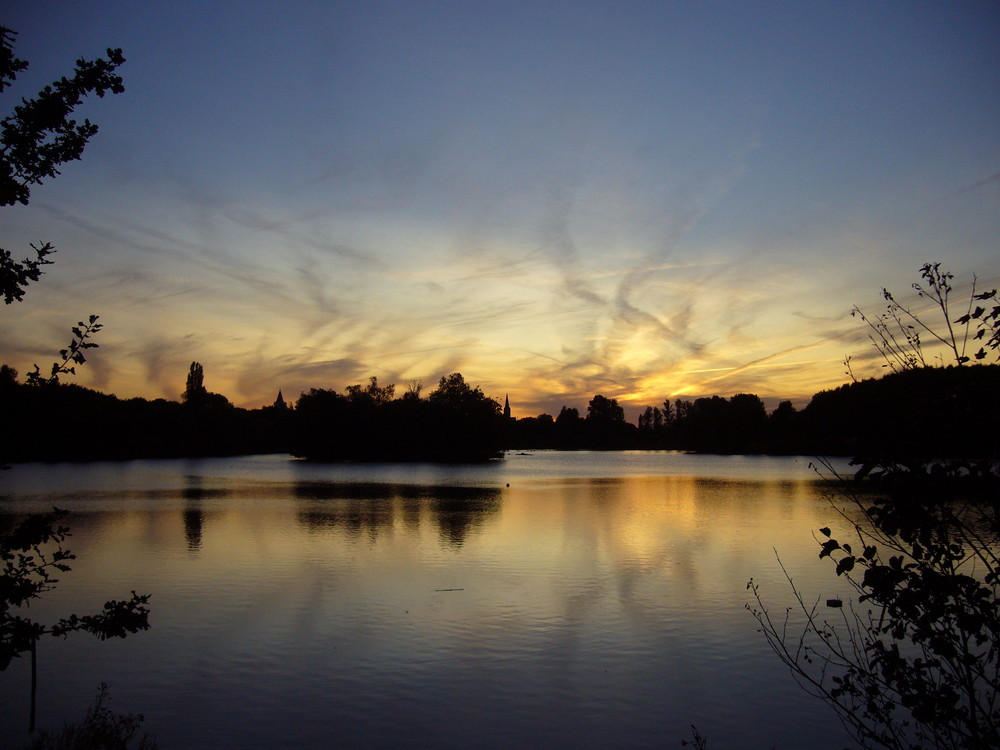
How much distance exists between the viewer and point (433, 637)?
1325 cm

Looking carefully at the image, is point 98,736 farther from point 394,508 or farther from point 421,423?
point 421,423

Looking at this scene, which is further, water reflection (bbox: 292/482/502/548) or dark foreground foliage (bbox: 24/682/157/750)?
water reflection (bbox: 292/482/502/548)

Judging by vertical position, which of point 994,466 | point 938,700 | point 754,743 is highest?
point 994,466

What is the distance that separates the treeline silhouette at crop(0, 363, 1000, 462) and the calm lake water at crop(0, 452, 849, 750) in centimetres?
446

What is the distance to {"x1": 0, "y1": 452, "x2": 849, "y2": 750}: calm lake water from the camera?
953cm

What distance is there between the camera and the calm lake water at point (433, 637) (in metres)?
9.53

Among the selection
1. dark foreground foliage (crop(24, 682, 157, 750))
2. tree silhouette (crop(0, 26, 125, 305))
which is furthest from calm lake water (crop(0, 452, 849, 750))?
tree silhouette (crop(0, 26, 125, 305))

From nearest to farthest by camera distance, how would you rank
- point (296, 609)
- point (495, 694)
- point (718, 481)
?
point (495, 694), point (296, 609), point (718, 481)

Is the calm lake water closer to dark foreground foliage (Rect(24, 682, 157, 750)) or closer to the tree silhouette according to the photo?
dark foreground foliage (Rect(24, 682, 157, 750))

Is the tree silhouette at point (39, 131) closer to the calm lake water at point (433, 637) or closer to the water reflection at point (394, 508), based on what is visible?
the calm lake water at point (433, 637)

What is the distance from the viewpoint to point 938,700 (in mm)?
4008

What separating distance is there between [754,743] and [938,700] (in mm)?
5822

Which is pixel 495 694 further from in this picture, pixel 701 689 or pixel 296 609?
pixel 296 609

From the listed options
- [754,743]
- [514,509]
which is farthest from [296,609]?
[514,509]
